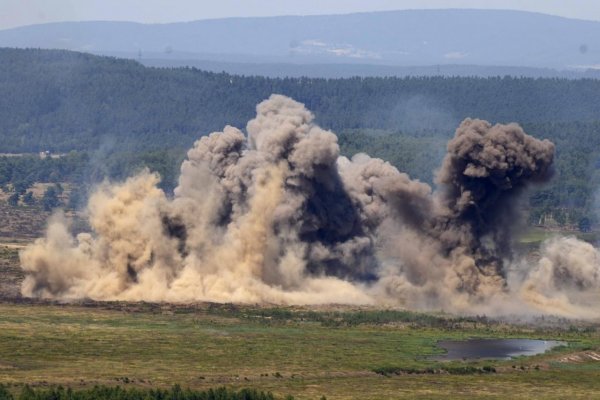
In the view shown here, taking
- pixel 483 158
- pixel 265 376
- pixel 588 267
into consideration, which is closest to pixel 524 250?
pixel 588 267

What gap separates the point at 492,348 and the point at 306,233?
29.4 m

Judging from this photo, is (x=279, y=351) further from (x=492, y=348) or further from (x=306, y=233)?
(x=306, y=233)

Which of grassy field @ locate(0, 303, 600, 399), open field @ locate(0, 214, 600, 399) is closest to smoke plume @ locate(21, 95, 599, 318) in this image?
open field @ locate(0, 214, 600, 399)

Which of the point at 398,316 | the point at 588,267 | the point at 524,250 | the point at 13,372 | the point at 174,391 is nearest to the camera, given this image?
the point at 174,391

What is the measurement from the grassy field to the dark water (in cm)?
167

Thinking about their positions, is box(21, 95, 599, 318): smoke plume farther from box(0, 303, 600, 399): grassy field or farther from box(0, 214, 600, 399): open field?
box(0, 303, 600, 399): grassy field

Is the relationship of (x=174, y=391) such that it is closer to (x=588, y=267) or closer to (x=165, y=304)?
(x=165, y=304)

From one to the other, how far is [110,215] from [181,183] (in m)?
8.50

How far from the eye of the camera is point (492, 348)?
127 meters

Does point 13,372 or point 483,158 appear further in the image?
point 483,158

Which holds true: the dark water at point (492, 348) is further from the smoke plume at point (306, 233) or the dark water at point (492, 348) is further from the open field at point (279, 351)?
the smoke plume at point (306, 233)

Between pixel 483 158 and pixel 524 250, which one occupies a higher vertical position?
pixel 483 158

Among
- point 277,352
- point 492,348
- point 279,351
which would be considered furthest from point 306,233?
point 277,352

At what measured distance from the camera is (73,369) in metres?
109
